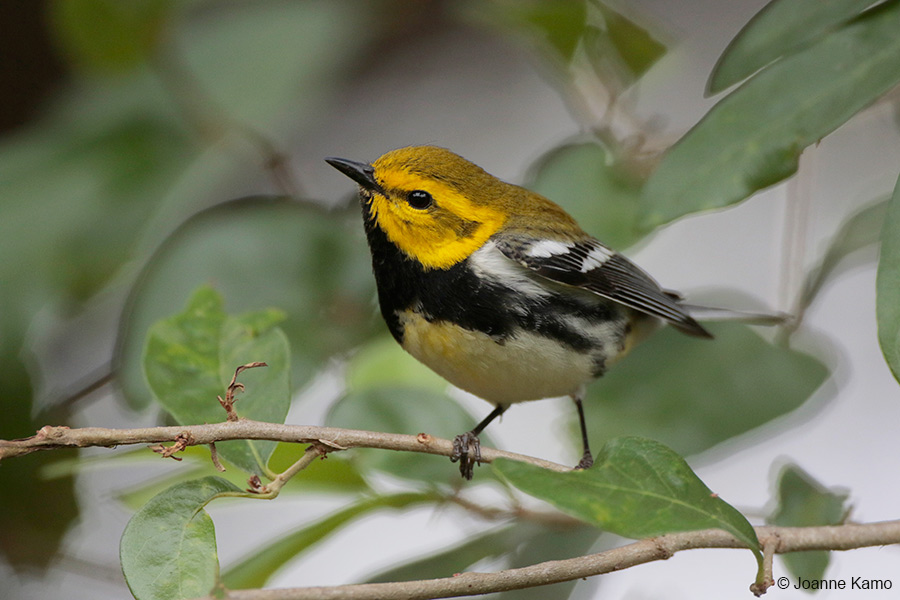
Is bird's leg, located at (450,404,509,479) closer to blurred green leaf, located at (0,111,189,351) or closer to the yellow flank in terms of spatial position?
the yellow flank

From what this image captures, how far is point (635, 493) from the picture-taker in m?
1.08

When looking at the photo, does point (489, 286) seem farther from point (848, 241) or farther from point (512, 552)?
point (848, 241)

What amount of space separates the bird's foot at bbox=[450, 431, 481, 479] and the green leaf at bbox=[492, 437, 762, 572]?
572 mm

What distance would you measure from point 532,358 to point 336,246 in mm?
591

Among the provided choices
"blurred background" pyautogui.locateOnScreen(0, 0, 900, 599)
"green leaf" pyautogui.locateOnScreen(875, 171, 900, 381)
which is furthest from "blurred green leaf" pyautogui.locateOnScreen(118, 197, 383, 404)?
"green leaf" pyautogui.locateOnScreen(875, 171, 900, 381)

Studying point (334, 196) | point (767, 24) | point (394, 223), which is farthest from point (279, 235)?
point (334, 196)

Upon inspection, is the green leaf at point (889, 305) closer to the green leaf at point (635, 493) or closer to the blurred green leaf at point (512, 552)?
the green leaf at point (635, 493)

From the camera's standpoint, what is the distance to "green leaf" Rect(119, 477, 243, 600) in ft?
3.60

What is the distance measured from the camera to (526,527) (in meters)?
1.86

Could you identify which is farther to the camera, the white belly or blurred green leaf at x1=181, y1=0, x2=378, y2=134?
blurred green leaf at x1=181, y1=0, x2=378, y2=134

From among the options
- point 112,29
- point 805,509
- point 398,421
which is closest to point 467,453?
point 398,421

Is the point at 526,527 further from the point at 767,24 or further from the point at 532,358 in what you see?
the point at 767,24

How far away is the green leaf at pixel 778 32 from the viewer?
4.39ft

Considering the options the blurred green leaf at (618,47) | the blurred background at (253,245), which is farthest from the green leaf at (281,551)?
the blurred green leaf at (618,47)
